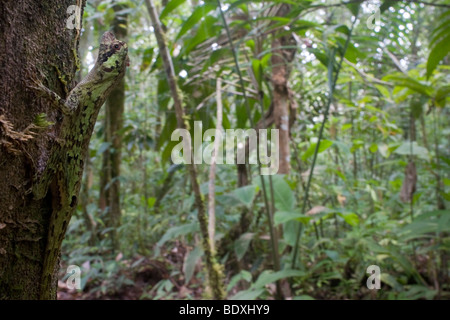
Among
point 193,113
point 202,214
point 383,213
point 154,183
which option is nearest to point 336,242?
point 383,213

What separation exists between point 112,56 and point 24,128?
1.60 feet

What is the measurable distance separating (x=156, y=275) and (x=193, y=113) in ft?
6.05

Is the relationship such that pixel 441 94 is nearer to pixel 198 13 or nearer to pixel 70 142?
pixel 198 13

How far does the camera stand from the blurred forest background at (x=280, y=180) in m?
2.07

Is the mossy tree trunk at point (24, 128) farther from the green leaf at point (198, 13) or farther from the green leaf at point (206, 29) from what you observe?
the green leaf at point (206, 29)

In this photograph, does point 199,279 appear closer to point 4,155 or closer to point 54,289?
point 54,289

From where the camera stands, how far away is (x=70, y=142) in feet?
3.39

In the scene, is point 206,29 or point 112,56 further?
point 206,29

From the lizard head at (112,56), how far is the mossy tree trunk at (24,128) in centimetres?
27

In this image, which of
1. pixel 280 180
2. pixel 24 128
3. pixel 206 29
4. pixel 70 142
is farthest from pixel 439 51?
pixel 24 128

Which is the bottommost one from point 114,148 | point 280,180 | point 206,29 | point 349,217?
point 349,217

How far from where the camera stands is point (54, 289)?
0.85 m

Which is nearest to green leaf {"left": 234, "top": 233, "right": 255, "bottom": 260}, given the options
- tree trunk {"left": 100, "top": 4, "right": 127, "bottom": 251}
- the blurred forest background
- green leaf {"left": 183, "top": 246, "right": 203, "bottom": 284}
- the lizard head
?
the blurred forest background

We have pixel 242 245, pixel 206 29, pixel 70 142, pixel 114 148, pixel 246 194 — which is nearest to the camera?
pixel 70 142
